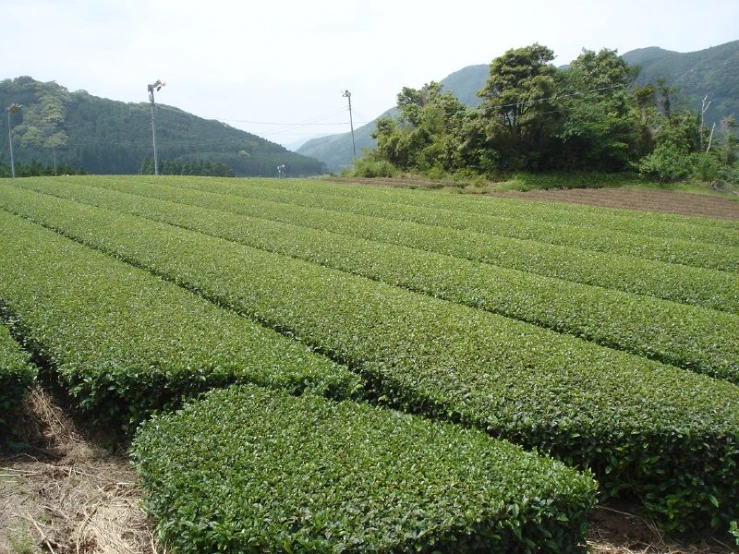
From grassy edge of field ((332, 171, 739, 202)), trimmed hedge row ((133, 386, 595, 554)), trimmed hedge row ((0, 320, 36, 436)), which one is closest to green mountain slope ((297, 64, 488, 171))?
grassy edge of field ((332, 171, 739, 202))

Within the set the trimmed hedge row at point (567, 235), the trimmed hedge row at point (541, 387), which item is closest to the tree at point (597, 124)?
the trimmed hedge row at point (567, 235)

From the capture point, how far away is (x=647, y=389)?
5.70 m

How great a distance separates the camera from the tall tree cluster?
1314 inches

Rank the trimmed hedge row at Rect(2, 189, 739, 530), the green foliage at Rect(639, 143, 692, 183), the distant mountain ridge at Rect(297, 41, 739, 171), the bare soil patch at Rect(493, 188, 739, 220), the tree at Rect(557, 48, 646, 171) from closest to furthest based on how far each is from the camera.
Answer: the trimmed hedge row at Rect(2, 189, 739, 530) < the bare soil patch at Rect(493, 188, 739, 220) < the green foliage at Rect(639, 143, 692, 183) < the tree at Rect(557, 48, 646, 171) < the distant mountain ridge at Rect(297, 41, 739, 171)

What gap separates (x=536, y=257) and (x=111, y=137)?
76851 millimetres

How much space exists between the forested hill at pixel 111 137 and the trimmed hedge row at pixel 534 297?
6440cm

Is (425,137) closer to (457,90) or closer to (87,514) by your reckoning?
(87,514)

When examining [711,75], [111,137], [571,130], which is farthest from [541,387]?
[111,137]

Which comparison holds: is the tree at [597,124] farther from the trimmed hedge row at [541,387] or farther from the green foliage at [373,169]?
the trimmed hedge row at [541,387]

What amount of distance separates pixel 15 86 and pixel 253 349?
9706 centimetres

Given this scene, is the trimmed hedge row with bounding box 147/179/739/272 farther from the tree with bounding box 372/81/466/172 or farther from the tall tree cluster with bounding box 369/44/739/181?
the tree with bounding box 372/81/466/172

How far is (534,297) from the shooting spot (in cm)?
907

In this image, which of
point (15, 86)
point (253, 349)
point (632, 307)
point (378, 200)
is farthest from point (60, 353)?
point (15, 86)

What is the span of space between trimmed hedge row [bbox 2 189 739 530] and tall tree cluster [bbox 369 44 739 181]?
27.9 m
